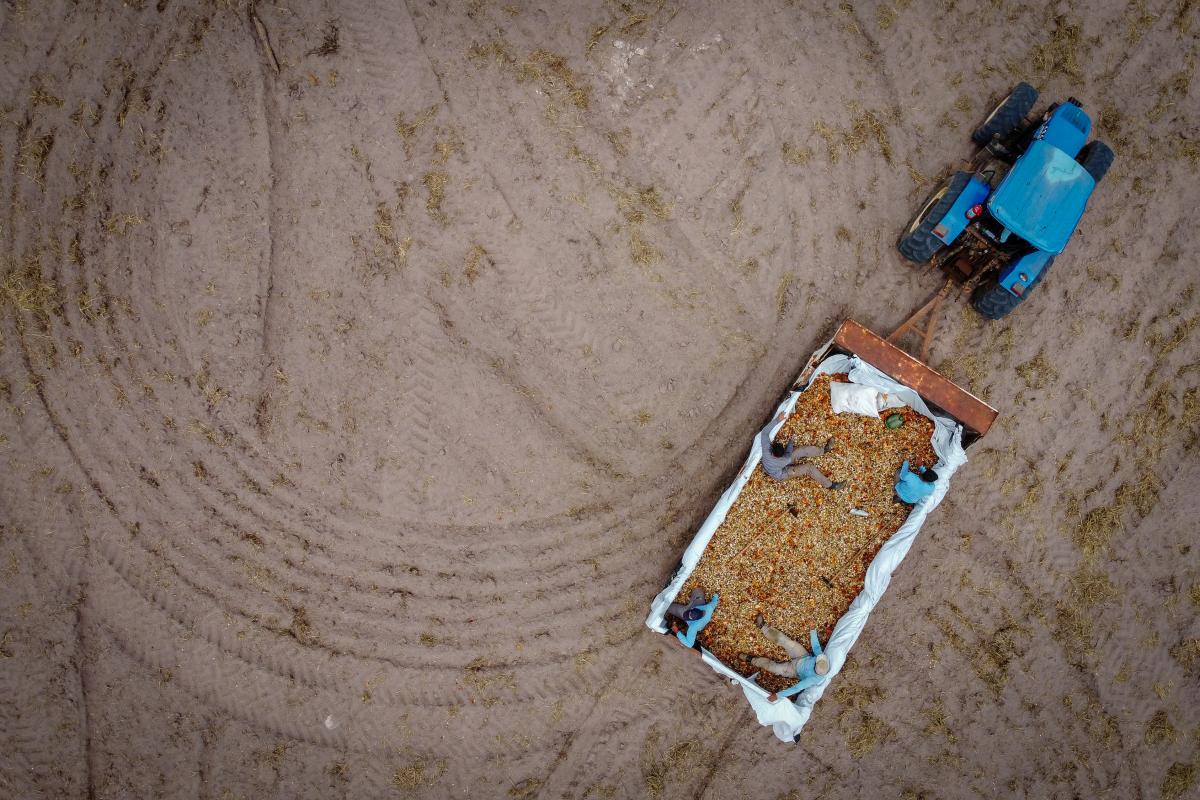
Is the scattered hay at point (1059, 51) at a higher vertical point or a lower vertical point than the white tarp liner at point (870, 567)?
higher

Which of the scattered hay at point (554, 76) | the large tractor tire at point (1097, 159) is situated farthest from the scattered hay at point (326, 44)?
the large tractor tire at point (1097, 159)

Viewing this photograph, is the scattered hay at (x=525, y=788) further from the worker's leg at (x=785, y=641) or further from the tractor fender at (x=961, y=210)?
the tractor fender at (x=961, y=210)

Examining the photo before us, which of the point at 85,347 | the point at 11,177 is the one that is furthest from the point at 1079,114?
the point at 11,177

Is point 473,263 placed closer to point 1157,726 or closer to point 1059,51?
point 1059,51

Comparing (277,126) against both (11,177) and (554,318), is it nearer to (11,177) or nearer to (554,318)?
(11,177)

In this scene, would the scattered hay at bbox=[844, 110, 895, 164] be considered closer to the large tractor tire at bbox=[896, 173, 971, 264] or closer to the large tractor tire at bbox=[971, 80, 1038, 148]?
the large tractor tire at bbox=[896, 173, 971, 264]

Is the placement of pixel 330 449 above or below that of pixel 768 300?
below

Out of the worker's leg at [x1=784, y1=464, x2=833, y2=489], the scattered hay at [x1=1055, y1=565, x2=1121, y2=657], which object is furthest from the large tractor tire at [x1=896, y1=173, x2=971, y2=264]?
the scattered hay at [x1=1055, y1=565, x2=1121, y2=657]

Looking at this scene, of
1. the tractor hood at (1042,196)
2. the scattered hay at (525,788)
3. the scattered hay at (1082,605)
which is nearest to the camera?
the tractor hood at (1042,196)
